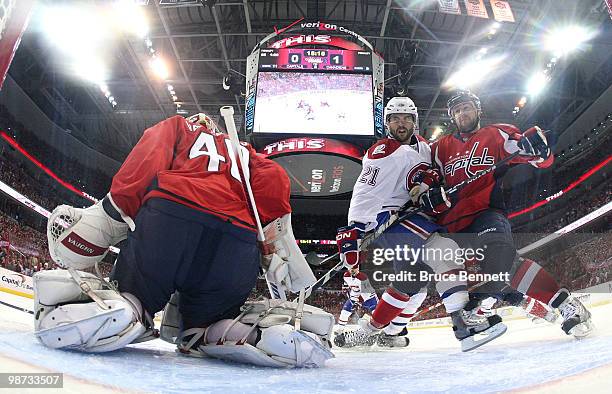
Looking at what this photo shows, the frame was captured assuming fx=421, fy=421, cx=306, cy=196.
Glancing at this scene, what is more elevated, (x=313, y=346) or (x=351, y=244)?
(x=351, y=244)

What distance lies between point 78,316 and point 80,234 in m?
0.27

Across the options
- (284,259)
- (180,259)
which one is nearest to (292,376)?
(180,259)

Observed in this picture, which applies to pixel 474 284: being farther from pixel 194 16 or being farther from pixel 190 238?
pixel 194 16

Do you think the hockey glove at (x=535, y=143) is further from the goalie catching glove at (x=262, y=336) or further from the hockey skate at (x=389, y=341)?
the hockey skate at (x=389, y=341)

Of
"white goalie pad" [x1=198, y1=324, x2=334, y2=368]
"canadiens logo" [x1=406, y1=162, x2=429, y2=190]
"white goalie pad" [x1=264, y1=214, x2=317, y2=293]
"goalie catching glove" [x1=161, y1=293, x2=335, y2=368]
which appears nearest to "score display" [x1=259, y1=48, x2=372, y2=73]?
"canadiens logo" [x1=406, y1=162, x2=429, y2=190]

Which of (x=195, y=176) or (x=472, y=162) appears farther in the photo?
(x=472, y=162)

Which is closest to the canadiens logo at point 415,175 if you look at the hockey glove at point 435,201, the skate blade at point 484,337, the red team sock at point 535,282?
the hockey glove at point 435,201

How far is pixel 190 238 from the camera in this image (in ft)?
3.89

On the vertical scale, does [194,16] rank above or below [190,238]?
above

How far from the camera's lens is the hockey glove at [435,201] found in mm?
1753

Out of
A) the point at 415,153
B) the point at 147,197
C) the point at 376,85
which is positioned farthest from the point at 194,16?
the point at 147,197

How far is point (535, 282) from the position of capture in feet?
5.13

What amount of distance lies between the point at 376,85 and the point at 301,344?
4785mm

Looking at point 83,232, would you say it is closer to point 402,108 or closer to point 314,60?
point 402,108
